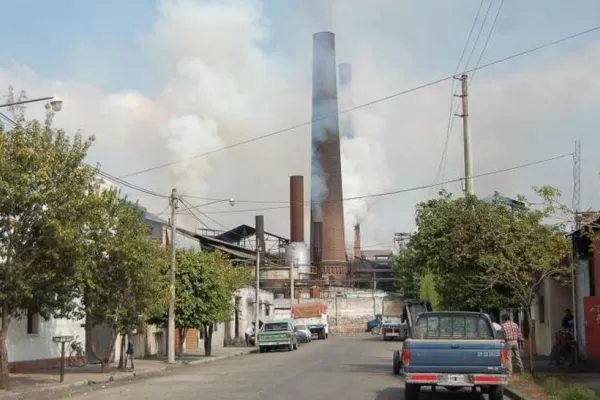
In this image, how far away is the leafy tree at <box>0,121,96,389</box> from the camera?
18703 mm

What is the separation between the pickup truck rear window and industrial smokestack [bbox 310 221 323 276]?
222 feet

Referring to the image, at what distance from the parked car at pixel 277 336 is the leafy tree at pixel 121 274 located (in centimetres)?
1823

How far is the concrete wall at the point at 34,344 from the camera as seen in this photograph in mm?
26031

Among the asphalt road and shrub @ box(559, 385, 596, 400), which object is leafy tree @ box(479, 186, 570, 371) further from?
shrub @ box(559, 385, 596, 400)

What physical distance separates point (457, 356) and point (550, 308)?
59.4 feet

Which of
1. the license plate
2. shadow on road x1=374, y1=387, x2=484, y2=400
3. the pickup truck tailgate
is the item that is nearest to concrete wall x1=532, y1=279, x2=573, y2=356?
shadow on road x1=374, y1=387, x2=484, y2=400

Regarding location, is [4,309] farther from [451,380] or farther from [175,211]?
[175,211]

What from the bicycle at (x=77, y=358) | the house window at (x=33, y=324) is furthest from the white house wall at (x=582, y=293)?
the house window at (x=33, y=324)

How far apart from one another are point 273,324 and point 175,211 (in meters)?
15.5

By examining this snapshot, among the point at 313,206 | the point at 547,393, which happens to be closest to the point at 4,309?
the point at 547,393

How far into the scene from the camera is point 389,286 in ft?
359

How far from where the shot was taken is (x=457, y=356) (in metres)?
15.6

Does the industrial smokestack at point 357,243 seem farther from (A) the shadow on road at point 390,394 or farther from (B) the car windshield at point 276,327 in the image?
(A) the shadow on road at point 390,394

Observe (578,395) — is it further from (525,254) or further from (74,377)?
(74,377)
